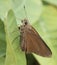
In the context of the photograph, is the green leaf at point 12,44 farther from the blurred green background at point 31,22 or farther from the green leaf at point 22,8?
the green leaf at point 22,8

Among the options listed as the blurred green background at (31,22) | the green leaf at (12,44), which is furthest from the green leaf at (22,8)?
the green leaf at (12,44)

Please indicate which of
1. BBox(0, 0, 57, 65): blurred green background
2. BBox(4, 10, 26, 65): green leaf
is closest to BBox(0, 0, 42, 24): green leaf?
BBox(0, 0, 57, 65): blurred green background

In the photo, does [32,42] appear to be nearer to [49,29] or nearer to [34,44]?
[34,44]

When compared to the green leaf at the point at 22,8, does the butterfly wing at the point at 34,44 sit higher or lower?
lower

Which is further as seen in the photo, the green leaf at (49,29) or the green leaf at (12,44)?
the green leaf at (49,29)

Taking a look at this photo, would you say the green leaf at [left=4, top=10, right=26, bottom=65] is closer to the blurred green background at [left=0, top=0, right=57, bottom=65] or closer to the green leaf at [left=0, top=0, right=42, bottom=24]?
the blurred green background at [left=0, top=0, right=57, bottom=65]

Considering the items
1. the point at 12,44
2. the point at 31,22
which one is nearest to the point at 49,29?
the point at 31,22
